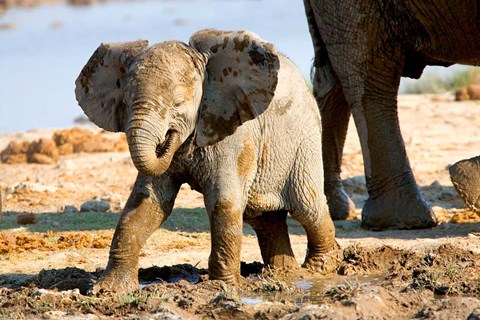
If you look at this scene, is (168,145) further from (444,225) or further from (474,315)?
(444,225)

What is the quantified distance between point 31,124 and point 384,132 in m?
6.64

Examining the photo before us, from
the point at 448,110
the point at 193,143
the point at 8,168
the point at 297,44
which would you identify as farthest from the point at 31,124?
the point at 193,143

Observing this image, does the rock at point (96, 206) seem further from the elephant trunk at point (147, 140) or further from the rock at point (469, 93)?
the rock at point (469, 93)

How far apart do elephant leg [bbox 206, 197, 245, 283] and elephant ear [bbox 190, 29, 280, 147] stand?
1.07ft

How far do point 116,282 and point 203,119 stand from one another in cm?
89

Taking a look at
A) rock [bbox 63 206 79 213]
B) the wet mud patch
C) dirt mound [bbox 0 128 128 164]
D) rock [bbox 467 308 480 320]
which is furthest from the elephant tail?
rock [bbox 467 308 480 320]

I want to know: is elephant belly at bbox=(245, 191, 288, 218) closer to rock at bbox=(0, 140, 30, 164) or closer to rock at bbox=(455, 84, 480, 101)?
rock at bbox=(0, 140, 30, 164)

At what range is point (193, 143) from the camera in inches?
249

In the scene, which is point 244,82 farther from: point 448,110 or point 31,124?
point 31,124

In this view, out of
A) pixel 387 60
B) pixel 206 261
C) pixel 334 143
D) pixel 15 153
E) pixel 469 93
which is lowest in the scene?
pixel 206 261

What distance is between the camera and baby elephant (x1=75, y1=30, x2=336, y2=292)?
6.05 metres

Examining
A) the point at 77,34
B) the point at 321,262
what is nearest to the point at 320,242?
the point at 321,262

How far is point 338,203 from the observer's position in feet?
29.6

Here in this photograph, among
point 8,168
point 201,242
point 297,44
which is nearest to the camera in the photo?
point 201,242
